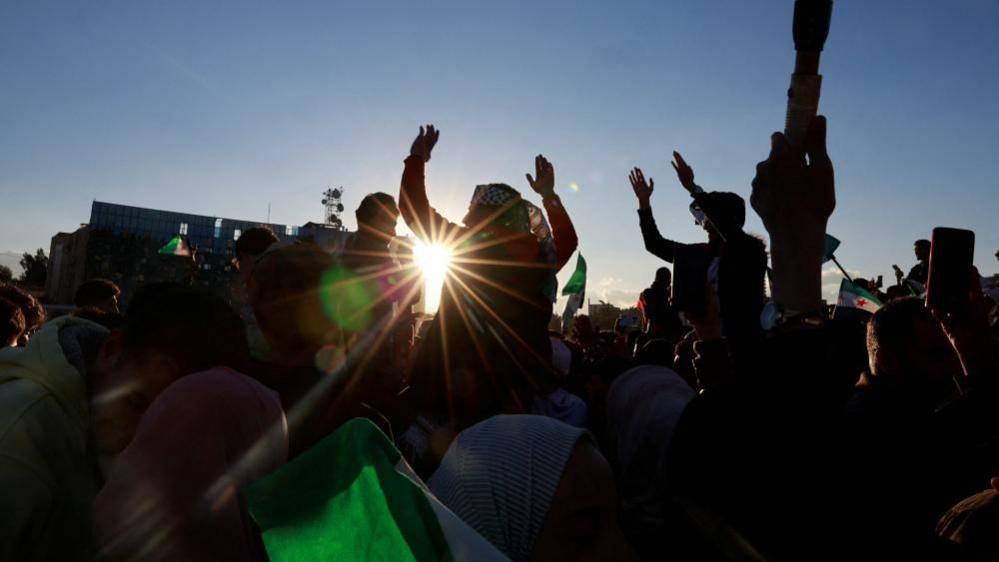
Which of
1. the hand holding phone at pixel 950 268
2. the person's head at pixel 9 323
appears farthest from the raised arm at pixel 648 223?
the person's head at pixel 9 323

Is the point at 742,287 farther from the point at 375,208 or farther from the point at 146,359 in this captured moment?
the point at 375,208

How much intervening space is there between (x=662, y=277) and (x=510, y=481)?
4.69m

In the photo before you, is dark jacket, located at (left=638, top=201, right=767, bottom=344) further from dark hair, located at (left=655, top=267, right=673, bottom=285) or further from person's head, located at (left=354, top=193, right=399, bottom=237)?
dark hair, located at (left=655, top=267, right=673, bottom=285)

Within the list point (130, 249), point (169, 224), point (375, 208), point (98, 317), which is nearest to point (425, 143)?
point (375, 208)

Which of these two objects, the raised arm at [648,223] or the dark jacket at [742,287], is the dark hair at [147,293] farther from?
the raised arm at [648,223]

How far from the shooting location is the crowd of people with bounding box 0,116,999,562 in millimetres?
1406

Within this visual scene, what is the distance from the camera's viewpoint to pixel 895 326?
222 centimetres

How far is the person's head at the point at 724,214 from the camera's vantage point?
2.63m

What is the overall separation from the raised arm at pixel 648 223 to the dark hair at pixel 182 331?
3109 mm

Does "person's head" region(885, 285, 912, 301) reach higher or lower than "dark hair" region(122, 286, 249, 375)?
higher

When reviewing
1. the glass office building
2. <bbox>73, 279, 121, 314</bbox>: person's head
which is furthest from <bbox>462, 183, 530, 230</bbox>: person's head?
the glass office building

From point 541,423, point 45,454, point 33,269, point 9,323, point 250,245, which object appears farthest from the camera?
point 33,269

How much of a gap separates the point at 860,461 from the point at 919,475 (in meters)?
0.20

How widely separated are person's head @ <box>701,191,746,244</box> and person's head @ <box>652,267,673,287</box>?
300 centimetres
